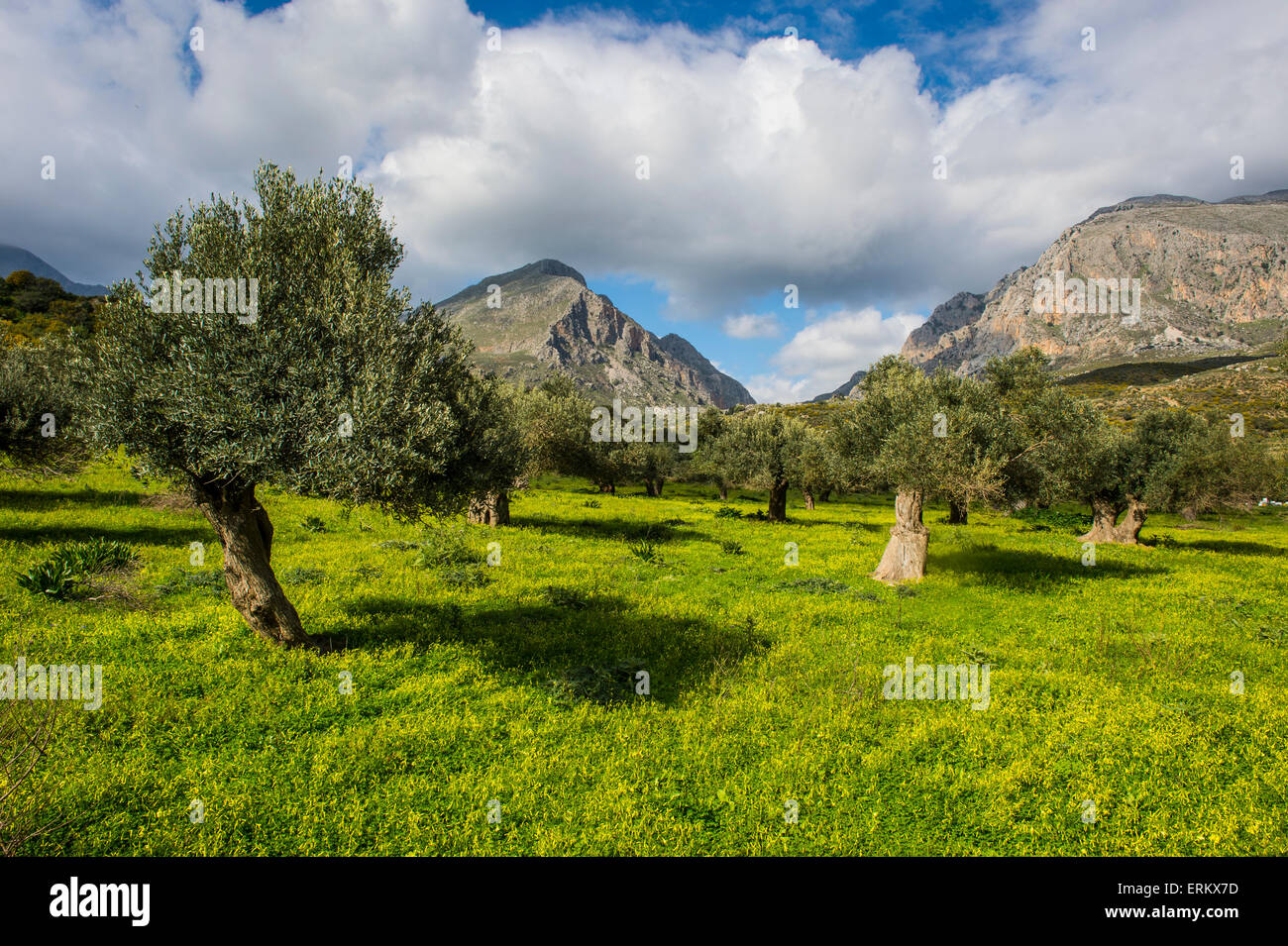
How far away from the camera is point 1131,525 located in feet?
123

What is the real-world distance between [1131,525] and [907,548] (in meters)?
26.6

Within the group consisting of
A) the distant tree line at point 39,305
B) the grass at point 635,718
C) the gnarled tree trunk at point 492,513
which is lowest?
the grass at point 635,718

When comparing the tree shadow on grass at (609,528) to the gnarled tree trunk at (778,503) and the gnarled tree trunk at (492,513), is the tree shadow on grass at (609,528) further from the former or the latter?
the gnarled tree trunk at (778,503)

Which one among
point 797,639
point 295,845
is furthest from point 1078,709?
point 295,845

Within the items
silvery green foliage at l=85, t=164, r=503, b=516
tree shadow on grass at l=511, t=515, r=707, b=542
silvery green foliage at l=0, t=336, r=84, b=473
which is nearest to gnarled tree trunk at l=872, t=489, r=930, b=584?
tree shadow on grass at l=511, t=515, r=707, b=542

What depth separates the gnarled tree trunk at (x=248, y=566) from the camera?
1148cm

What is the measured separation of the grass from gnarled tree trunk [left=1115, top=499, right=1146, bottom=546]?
19.6 m

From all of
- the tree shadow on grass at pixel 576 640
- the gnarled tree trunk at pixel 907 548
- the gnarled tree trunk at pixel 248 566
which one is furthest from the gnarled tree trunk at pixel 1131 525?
the gnarled tree trunk at pixel 248 566

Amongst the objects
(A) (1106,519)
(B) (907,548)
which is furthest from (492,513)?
(A) (1106,519)

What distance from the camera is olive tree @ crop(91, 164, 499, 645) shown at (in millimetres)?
9781

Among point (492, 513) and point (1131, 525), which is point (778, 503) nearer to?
point (1131, 525)

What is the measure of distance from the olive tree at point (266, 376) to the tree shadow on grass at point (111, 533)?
44.2ft

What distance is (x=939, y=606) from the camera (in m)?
19.1

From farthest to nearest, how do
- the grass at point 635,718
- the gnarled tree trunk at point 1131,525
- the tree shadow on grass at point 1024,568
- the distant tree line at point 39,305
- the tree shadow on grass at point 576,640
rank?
the distant tree line at point 39,305 < the gnarled tree trunk at point 1131,525 < the tree shadow on grass at point 1024,568 < the tree shadow on grass at point 576,640 < the grass at point 635,718
